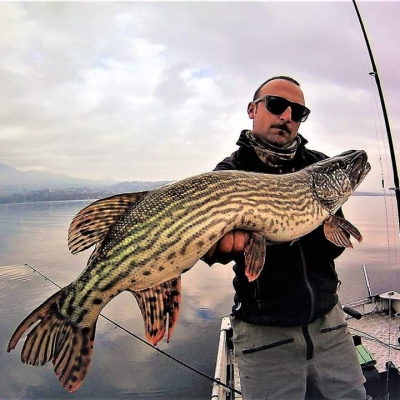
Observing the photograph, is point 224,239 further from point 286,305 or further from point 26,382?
point 26,382

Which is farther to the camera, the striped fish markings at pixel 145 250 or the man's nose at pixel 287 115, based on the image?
the man's nose at pixel 287 115

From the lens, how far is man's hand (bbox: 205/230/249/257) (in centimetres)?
191

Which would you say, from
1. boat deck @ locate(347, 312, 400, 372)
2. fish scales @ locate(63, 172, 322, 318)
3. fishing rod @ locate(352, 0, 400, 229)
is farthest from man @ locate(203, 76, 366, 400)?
boat deck @ locate(347, 312, 400, 372)

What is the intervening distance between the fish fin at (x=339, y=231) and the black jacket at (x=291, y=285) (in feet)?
0.44

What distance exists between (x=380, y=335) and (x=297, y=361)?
3746mm

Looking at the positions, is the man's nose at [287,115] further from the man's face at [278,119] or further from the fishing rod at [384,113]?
the fishing rod at [384,113]

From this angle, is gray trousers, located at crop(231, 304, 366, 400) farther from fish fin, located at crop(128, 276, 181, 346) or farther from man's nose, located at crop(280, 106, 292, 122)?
man's nose, located at crop(280, 106, 292, 122)

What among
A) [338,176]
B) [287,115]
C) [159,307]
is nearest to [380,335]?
[338,176]

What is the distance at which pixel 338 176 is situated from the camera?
249cm

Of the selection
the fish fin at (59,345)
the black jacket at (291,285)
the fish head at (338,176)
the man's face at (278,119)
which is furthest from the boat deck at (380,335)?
the fish fin at (59,345)

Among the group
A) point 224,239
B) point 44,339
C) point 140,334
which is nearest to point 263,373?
point 224,239

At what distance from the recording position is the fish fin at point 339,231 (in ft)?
7.27

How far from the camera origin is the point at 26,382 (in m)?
6.94

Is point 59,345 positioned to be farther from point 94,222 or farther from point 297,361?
point 297,361
